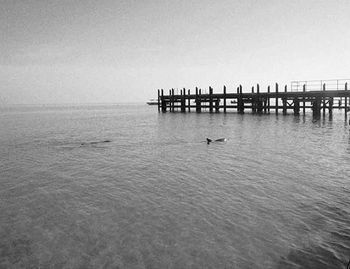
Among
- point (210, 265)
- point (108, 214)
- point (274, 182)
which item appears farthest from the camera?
point (274, 182)

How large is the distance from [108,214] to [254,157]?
865 cm

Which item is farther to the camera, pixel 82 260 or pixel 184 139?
pixel 184 139

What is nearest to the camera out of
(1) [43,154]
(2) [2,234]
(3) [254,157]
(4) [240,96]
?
(2) [2,234]

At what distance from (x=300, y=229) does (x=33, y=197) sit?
775 centimetres

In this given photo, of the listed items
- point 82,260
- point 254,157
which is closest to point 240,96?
point 254,157

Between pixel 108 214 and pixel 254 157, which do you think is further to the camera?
pixel 254 157

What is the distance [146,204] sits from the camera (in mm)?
7500

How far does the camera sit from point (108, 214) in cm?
687

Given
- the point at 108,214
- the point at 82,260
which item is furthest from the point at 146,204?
the point at 82,260

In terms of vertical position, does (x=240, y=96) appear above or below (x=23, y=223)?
above

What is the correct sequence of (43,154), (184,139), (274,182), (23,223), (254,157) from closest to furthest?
1. (23,223)
2. (274,182)
3. (254,157)
4. (43,154)
5. (184,139)

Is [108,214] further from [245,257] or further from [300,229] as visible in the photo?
[300,229]

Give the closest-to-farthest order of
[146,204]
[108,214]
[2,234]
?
1. [2,234]
2. [108,214]
3. [146,204]

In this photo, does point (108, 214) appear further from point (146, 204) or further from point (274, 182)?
point (274, 182)
